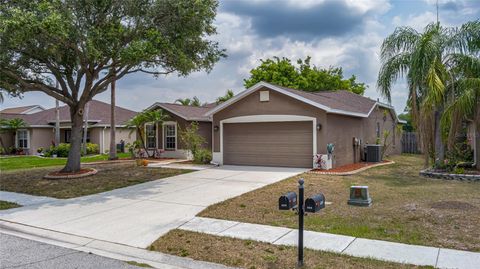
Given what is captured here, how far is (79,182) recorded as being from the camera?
508 inches

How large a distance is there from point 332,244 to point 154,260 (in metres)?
2.72

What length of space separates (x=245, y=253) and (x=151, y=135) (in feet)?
62.5

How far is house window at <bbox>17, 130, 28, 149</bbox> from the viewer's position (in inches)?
1151

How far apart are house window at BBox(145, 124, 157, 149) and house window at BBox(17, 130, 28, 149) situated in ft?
39.7

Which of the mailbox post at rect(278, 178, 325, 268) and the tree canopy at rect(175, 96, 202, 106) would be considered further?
the tree canopy at rect(175, 96, 202, 106)

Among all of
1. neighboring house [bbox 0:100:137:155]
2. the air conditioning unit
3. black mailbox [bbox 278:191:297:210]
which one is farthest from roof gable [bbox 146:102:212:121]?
black mailbox [bbox 278:191:297:210]

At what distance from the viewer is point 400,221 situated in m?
6.96

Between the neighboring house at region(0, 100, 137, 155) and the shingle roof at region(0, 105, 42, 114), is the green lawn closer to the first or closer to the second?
the neighboring house at region(0, 100, 137, 155)

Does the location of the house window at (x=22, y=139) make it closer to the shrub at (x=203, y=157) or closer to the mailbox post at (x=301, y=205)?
the shrub at (x=203, y=157)

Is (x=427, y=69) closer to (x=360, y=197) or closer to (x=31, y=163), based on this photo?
(x=360, y=197)

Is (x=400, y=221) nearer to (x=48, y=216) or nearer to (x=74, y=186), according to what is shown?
(x=48, y=216)

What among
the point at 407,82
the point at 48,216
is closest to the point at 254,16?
the point at 407,82

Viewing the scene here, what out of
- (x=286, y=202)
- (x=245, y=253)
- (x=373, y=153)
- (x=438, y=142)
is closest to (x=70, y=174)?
(x=245, y=253)

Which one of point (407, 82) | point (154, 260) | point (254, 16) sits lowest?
point (154, 260)
